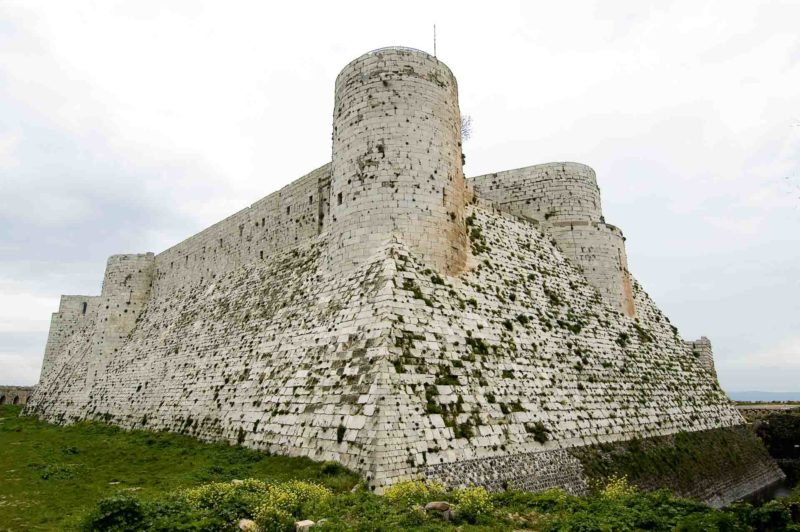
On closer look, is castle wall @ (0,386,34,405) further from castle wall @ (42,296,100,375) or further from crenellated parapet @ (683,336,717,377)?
crenellated parapet @ (683,336,717,377)

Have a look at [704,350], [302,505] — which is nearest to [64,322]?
[302,505]

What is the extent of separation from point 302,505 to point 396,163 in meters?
10.9

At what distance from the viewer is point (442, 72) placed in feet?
58.2

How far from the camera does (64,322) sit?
52000 millimetres

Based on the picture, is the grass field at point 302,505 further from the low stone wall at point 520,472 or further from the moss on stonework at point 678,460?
the moss on stonework at point 678,460

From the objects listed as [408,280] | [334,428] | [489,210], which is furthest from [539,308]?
[334,428]

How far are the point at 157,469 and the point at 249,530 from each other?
29.3 ft

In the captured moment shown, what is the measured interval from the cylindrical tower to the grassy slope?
664 centimetres

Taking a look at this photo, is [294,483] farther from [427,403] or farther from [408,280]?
[408,280]

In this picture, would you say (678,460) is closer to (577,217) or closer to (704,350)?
(577,217)

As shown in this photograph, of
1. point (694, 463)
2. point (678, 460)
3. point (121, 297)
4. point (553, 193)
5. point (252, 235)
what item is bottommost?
point (694, 463)

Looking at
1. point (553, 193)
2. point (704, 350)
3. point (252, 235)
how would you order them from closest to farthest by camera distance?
1. point (553, 193)
2. point (252, 235)
3. point (704, 350)

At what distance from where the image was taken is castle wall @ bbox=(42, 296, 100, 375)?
50750 millimetres

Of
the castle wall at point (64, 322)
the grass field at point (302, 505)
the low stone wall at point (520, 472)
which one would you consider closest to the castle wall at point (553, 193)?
the low stone wall at point (520, 472)
